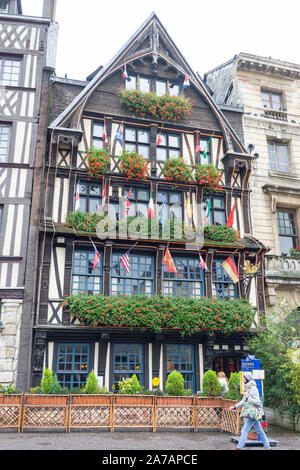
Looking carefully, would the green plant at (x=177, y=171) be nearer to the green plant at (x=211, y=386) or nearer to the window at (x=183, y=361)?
the window at (x=183, y=361)

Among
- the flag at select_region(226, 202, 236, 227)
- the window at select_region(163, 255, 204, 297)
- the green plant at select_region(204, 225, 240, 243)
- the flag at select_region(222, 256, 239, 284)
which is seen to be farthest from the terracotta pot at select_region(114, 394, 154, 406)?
the flag at select_region(226, 202, 236, 227)

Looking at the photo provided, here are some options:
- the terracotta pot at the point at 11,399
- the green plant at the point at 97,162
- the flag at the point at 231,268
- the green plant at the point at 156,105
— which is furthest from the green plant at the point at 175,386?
the green plant at the point at 156,105

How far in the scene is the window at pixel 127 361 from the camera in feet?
52.1

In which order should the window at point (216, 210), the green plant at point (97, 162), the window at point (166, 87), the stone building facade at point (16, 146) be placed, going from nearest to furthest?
the stone building facade at point (16, 146)
the green plant at point (97, 162)
the window at point (216, 210)
the window at point (166, 87)

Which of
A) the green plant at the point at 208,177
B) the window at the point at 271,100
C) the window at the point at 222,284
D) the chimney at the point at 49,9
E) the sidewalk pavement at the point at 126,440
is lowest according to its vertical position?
the sidewalk pavement at the point at 126,440

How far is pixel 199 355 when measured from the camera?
55.0 ft

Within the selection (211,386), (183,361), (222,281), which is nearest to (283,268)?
(222,281)

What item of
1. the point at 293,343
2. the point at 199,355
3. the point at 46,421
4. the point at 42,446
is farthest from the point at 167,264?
the point at 42,446

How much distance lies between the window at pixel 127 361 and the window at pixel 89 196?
18.7 ft

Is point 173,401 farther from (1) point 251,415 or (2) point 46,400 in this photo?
(2) point 46,400

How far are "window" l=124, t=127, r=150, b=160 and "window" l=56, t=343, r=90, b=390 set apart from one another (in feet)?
28.9

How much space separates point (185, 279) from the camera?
57.5ft

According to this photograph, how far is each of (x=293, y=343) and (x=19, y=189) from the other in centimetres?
1139

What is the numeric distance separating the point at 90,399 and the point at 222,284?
27.6 feet
